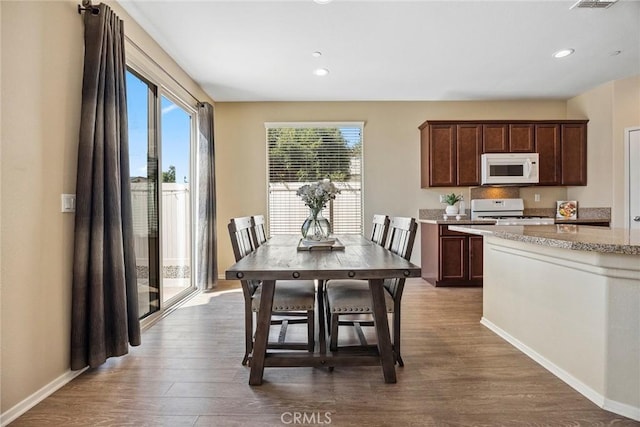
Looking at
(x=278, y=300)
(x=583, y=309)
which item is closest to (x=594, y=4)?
(x=583, y=309)

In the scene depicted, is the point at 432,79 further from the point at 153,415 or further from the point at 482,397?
the point at 153,415

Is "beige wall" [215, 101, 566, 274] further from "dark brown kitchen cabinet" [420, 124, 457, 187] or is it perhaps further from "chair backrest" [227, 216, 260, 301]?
"chair backrest" [227, 216, 260, 301]

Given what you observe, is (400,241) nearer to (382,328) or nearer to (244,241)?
(382,328)

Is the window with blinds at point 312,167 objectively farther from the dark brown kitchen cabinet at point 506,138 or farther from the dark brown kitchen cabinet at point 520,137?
the dark brown kitchen cabinet at point 520,137

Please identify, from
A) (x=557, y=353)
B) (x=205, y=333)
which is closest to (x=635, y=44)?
(x=557, y=353)

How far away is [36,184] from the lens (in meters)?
1.87

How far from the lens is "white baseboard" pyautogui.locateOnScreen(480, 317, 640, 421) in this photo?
1.72m

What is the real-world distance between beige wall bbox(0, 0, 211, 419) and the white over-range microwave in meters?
4.60

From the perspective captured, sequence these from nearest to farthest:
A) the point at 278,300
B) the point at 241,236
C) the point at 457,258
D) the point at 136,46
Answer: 1. the point at 278,300
2. the point at 241,236
3. the point at 136,46
4. the point at 457,258

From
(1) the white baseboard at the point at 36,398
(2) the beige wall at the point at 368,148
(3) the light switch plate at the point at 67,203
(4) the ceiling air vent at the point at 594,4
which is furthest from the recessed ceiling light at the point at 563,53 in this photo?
(1) the white baseboard at the point at 36,398

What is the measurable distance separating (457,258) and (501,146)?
5.61 ft

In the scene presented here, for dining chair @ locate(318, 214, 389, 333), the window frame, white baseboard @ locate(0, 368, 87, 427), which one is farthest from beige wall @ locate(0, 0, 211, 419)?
dining chair @ locate(318, 214, 389, 333)

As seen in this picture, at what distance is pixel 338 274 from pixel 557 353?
1560mm

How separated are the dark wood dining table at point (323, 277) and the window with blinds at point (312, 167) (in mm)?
2783
